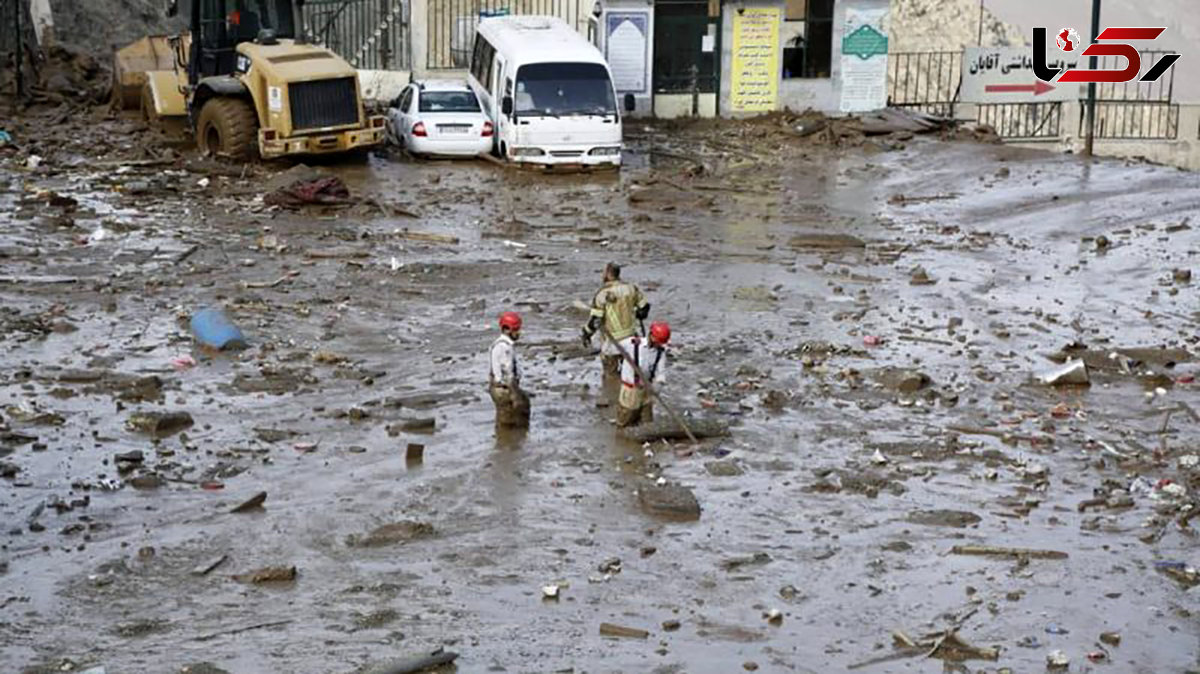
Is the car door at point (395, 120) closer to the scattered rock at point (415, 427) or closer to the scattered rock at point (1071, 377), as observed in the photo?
the scattered rock at point (415, 427)

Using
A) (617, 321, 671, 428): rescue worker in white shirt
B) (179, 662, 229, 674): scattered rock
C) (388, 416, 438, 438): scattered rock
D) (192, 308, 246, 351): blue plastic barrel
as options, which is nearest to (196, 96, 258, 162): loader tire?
(192, 308, 246, 351): blue plastic barrel

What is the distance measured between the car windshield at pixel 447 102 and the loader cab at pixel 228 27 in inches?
100

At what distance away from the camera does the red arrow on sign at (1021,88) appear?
36.3 meters

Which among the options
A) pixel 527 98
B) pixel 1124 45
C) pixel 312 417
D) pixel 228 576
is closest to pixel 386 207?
pixel 527 98

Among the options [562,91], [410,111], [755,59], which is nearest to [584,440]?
[562,91]

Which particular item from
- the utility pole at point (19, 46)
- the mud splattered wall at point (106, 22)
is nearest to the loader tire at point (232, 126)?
the utility pole at point (19, 46)

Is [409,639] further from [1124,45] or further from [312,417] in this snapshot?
[1124,45]

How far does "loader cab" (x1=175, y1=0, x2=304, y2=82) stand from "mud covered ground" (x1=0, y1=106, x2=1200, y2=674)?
12.2ft

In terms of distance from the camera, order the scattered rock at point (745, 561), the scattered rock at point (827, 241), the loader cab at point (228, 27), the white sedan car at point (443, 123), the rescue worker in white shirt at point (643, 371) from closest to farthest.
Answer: the scattered rock at point (745, 561) → the rescue worker in white shirt at point (643, 371) → the scattered rock at point (827, 241) → the loader cab at point (228, 27) → the white sedan car at point (443, 123)

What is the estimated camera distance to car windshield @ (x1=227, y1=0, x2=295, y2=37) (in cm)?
2955

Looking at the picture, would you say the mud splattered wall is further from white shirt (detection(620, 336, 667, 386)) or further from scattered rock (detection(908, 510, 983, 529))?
scattered rock (detection(908, 510, 983, 529))

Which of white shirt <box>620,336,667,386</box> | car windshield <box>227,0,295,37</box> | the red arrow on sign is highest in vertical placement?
car windshield <box>227,0,295,37</box>

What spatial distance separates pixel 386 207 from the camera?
25422 mm

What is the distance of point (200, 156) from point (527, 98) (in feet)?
18.1
